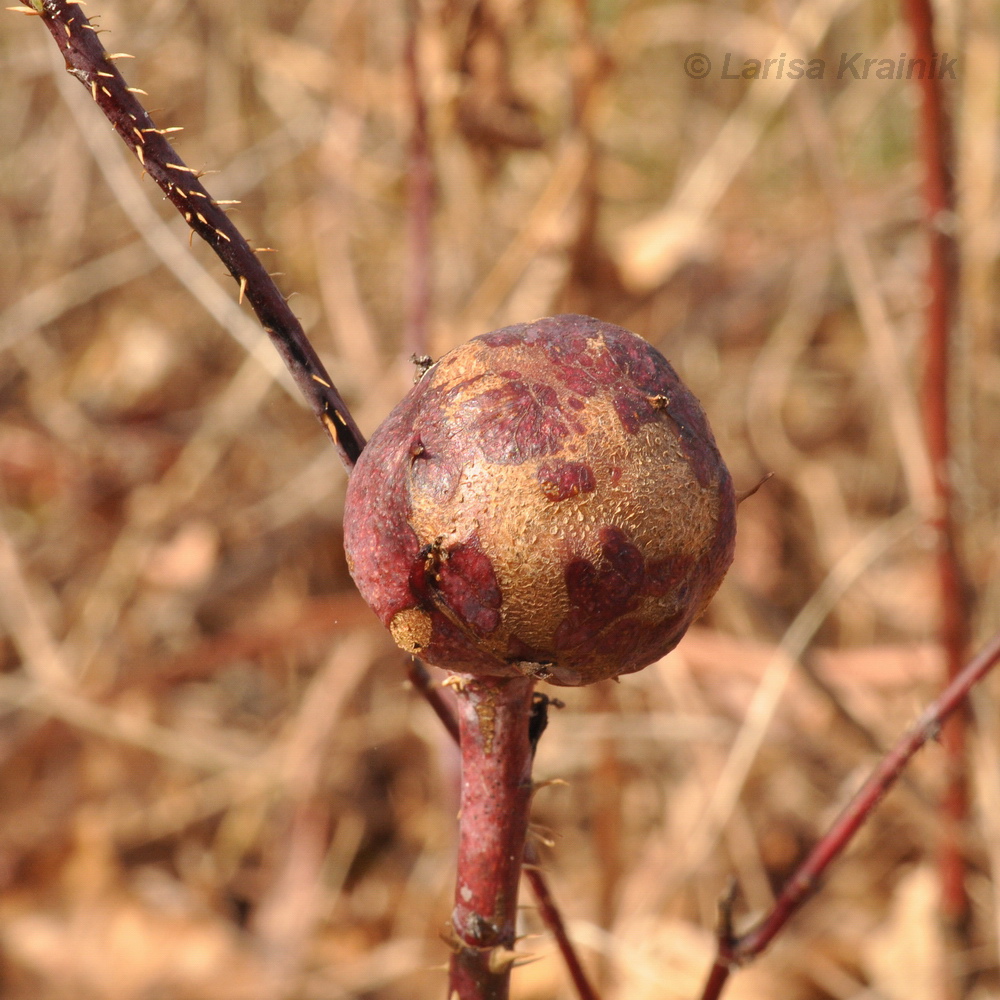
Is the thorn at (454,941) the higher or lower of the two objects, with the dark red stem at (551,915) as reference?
higher

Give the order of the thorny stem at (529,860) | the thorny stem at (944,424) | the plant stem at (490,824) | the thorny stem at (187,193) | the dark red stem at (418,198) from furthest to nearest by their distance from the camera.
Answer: the dark red stem at (418,198)
the thorny stem at (944,424)
the thorny stem at (529,860)
the plant stem at (490,824)
the thorny stem at (187,193)

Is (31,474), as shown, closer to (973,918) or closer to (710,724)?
(710,724)

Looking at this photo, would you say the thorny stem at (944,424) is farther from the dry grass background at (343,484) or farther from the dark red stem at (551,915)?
the dark red stem at (551,915)

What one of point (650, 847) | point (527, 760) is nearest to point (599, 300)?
point (650, 847)

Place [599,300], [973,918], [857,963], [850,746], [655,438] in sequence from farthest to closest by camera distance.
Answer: [599,300] < [850,746] < [857,963] < [973,918] < [655,438]

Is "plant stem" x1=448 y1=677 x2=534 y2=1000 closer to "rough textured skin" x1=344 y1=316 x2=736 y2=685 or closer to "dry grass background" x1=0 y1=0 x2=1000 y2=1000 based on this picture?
"rough textured skin" x1=344 y1=316 x2=736 y2=685

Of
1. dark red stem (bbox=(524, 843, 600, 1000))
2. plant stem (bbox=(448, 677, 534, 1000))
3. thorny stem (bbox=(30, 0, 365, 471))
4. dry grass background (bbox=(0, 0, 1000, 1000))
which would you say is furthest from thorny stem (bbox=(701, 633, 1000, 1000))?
dry grass background (bbox=(0, 0, 1000, 1000))

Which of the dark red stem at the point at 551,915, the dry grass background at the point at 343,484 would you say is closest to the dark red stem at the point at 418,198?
the dry grass background at the point at 343,484
